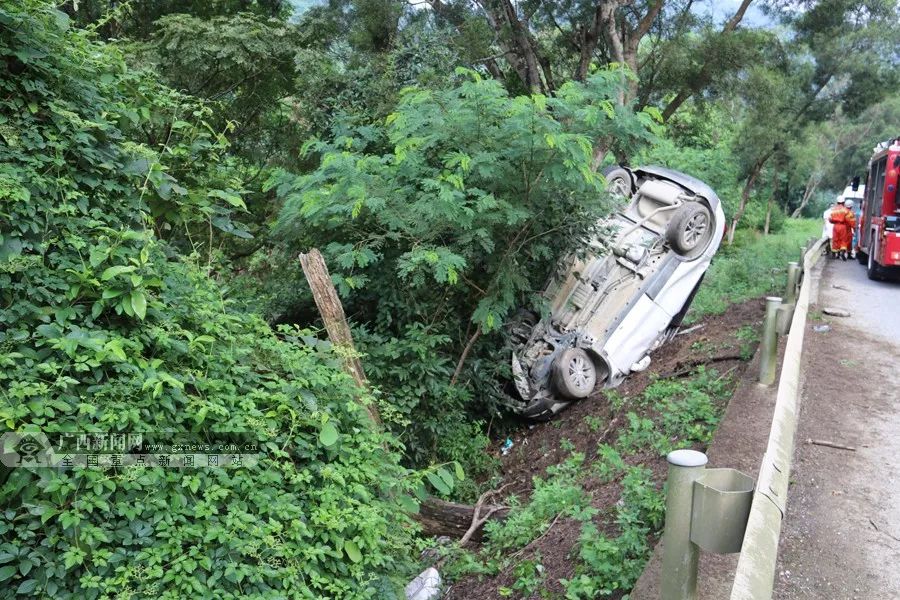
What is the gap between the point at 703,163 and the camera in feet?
89.4

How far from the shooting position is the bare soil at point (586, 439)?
179 inches

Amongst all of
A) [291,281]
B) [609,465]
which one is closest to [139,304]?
[609,465]

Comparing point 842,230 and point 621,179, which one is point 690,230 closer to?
point 621,179

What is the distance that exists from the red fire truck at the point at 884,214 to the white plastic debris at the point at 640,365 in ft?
21.3

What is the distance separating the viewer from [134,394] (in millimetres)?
3381

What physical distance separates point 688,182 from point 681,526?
827 centimetres

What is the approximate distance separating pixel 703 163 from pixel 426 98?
77.8ft

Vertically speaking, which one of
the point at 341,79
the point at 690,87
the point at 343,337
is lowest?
the point at 343,337

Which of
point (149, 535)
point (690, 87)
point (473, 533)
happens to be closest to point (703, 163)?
point (690, 87)

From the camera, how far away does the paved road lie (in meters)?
3.67

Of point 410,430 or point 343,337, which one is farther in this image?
point 410,430

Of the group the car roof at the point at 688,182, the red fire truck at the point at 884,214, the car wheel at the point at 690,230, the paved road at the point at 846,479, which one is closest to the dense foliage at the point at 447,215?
the car wheel at the point at 690,230

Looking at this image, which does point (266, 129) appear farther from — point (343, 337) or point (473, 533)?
point (473, 533)

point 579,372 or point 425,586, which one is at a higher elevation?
point 579,372
